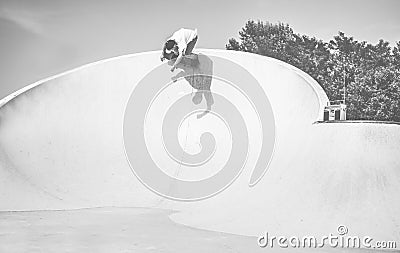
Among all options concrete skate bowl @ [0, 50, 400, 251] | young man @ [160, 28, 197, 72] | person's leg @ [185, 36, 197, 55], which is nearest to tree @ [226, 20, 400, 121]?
concrete skate bowl @ [0, 50, 400, 251]

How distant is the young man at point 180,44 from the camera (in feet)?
27.9

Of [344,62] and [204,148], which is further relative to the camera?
[344,62]

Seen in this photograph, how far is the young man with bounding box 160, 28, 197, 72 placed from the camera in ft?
27.9

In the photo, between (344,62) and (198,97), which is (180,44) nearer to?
(198,97)

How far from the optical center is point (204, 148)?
8531 mm

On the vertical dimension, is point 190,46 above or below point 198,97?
above

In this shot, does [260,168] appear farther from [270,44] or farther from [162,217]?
[270,44]

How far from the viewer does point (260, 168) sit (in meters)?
6.92

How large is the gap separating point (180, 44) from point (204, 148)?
197 centimetres

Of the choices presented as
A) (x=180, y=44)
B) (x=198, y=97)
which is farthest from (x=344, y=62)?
(x=180, y=44)

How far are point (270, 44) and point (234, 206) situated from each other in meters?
22.4

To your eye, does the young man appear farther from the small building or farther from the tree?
the tree

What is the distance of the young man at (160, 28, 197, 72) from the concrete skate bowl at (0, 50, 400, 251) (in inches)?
17.3

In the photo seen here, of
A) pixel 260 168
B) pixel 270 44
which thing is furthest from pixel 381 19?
pixel 260 168
